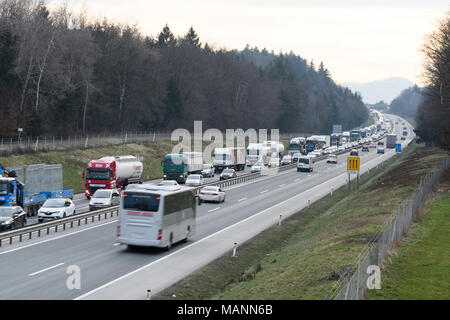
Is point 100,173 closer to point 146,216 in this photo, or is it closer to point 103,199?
point 103,199

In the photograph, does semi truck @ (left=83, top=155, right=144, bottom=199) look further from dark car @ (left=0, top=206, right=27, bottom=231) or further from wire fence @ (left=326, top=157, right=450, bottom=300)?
wire fence @ (left=326, top=157, right=450, bottom=300)

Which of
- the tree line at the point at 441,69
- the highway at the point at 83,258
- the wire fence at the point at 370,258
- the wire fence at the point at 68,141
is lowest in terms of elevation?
the highway at the point at 83,258

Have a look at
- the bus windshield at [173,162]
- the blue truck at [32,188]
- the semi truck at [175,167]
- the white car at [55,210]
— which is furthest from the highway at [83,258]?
the bus windshield at [173,162]

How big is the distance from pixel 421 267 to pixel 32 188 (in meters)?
27.1

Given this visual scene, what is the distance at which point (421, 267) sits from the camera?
21969 millimetres

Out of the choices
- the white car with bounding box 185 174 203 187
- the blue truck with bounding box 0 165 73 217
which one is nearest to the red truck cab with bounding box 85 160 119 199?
the blue truck with bounding box 0 165 73 217

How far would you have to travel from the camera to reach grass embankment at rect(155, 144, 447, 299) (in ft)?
67.6

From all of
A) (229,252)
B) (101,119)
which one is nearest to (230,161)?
(101,119)

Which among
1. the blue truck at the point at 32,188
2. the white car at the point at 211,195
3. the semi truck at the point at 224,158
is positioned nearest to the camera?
the blue truck at the point at 32,188

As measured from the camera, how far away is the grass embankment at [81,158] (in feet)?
197

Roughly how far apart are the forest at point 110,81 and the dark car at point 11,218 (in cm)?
3408

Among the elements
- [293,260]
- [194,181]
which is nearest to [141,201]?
[293,260]

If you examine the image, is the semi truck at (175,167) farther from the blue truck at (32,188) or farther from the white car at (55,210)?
the white car at (55,210)
